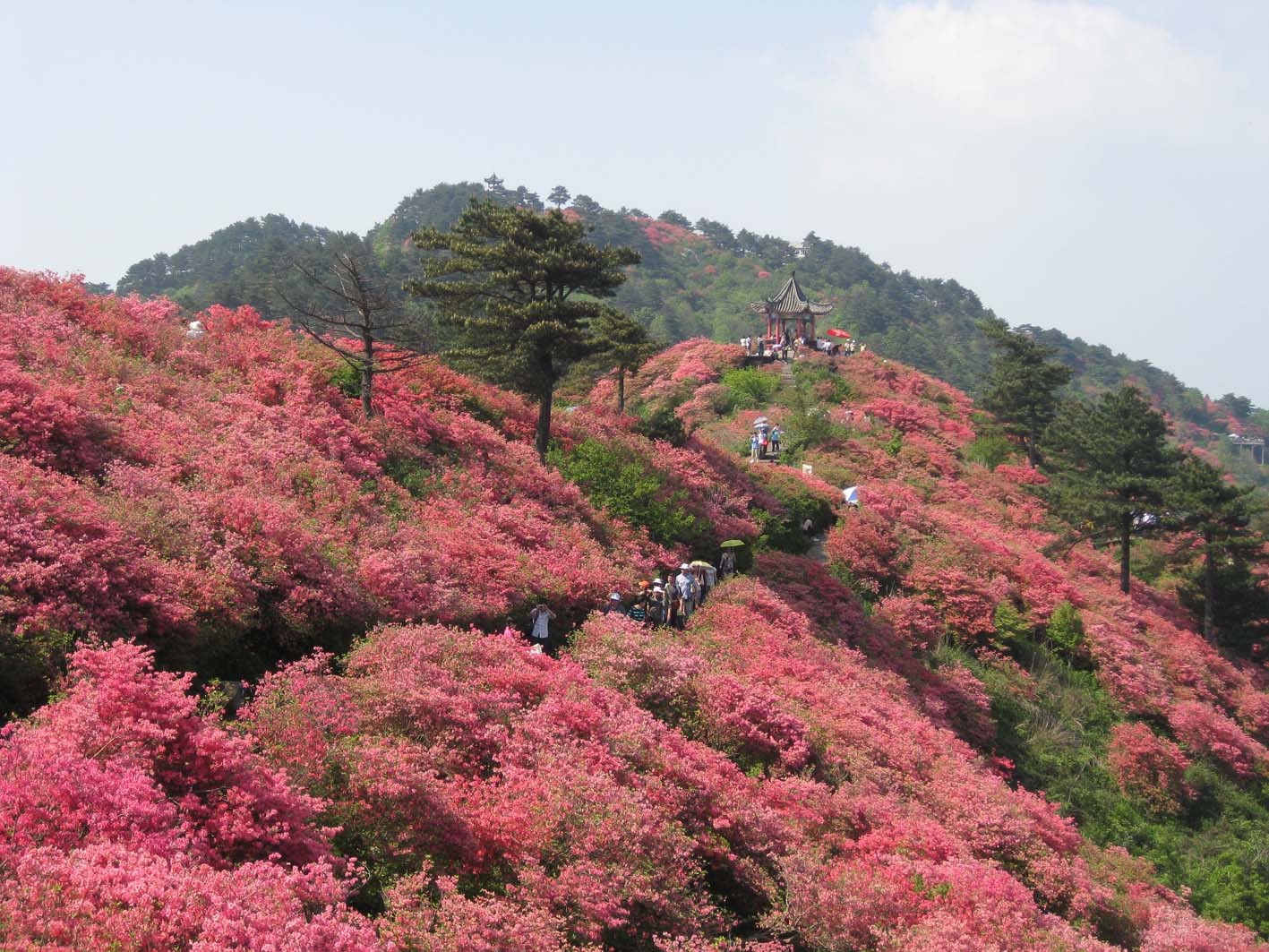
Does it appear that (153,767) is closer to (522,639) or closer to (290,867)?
(290,867)

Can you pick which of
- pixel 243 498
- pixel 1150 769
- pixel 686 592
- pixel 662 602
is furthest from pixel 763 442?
pixel 243 498

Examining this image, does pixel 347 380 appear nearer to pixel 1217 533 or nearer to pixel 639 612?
pixel 639 612

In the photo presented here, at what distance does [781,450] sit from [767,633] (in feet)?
55.6

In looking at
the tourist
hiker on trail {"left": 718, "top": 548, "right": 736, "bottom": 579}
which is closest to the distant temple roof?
hiker on trail {"left": 718, "top": 548, "right": 736, "bottom": 579}

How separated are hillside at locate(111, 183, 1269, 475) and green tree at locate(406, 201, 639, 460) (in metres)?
53.4

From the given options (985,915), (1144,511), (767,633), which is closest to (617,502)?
(767,633)

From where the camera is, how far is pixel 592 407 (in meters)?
27.1

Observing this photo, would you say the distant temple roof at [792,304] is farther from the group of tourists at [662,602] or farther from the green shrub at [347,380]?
the green shrub at [347,380]

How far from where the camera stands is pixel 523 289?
21172mm

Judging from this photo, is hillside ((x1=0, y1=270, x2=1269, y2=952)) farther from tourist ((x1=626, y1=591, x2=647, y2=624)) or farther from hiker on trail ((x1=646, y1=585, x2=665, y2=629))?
hiker on trail ((x1=646, y1=585, x2=665, y2=629))

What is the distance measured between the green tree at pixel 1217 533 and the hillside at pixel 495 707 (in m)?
7.30

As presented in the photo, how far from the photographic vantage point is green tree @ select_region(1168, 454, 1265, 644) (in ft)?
94.1

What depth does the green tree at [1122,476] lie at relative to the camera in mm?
29297

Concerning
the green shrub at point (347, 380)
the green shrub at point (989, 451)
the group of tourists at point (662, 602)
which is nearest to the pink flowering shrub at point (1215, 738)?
the group of tourists at point (662, 602)
